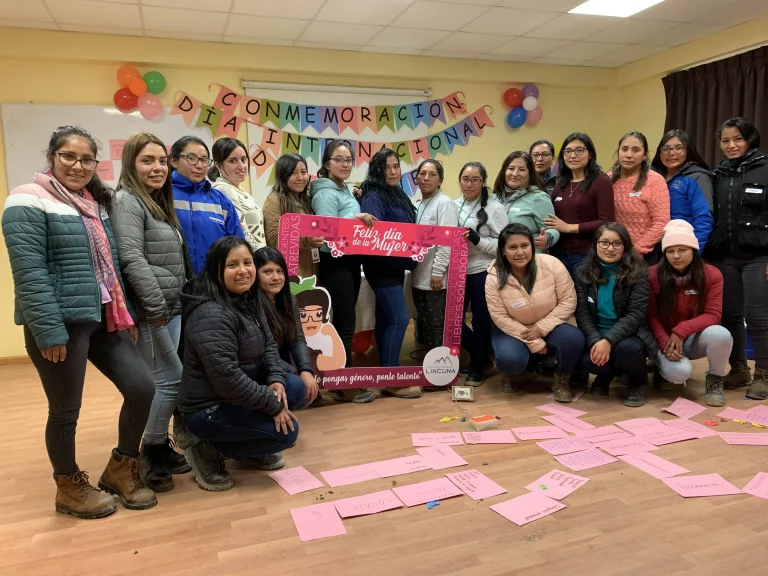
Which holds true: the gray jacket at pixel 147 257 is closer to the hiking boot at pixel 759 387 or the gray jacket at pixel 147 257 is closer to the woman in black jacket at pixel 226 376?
the woman in black jacket at pixel 226 376

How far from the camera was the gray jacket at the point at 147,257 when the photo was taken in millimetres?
2047

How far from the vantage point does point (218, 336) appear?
2096 mm

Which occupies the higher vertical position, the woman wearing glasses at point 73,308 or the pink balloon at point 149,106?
the pink balloon at point 149,106

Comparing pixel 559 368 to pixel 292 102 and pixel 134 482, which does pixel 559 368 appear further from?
pixel 292 102

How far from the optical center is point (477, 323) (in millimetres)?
3498

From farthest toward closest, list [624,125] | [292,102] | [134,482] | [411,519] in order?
[624,125] → [292,102] → [134,482] → [411,519]

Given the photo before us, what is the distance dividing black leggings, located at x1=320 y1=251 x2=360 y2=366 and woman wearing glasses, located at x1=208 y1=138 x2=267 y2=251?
0.43 m

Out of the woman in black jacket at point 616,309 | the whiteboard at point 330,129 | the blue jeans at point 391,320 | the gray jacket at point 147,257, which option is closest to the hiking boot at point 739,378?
the woman in black jacket at point 616,309

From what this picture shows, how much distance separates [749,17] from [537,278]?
10.5ft

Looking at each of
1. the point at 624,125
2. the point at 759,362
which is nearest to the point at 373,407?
the point at 759,362

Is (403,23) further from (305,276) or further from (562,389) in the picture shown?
(562,389)

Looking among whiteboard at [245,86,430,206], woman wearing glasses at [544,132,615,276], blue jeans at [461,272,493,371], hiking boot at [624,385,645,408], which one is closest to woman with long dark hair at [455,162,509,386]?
blue jeans at [461,272,493,371]

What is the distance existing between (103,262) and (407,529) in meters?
1.40

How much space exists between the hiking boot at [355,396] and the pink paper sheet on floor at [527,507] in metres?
1.28
